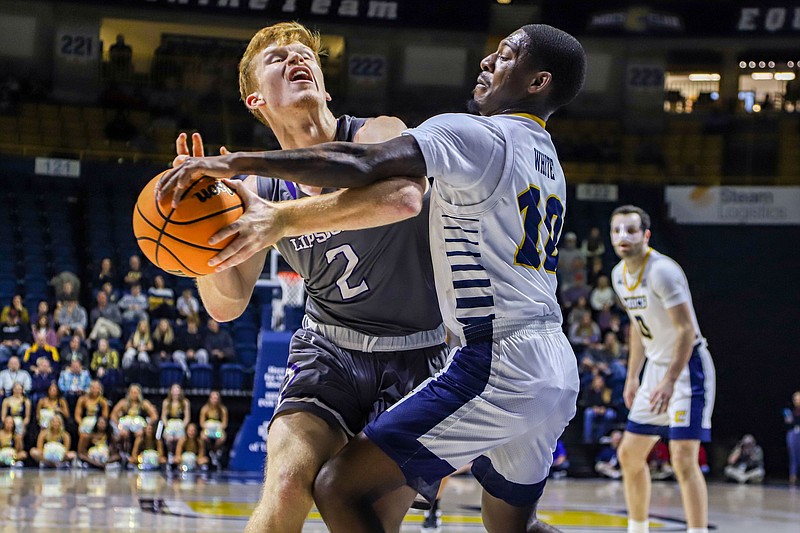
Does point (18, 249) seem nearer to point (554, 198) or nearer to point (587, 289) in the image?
point (587, 289)

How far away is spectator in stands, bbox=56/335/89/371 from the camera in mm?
12273

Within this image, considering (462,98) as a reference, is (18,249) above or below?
below

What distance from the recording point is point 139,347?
1275 cm

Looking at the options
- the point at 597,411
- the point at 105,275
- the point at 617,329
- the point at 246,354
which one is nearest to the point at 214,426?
the point at 246,354

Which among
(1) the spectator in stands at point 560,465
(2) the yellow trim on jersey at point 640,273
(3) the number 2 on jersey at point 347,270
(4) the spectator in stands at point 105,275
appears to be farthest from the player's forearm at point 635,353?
(4) the spectator in stands at point 105,275

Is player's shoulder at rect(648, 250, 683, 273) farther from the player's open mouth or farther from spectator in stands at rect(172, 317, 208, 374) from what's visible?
spectator in stands at rect(172, 317, 208, 374)

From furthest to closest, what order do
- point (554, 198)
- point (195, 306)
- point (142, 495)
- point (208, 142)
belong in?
1. point (208, 142)
2. point (195, 306)
3. point (142, 495)
4. point (554, 198)

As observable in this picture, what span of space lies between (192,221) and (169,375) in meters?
10.5

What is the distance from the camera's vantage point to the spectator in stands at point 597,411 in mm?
13469

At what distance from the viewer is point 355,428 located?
3332mm

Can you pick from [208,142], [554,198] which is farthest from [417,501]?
[208,142]

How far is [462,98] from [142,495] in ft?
39.7

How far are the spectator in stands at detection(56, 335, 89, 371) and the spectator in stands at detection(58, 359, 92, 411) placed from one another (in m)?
0.17

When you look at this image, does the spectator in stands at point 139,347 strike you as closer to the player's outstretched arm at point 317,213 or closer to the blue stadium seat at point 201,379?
the blue stadium seat at point 201,379
